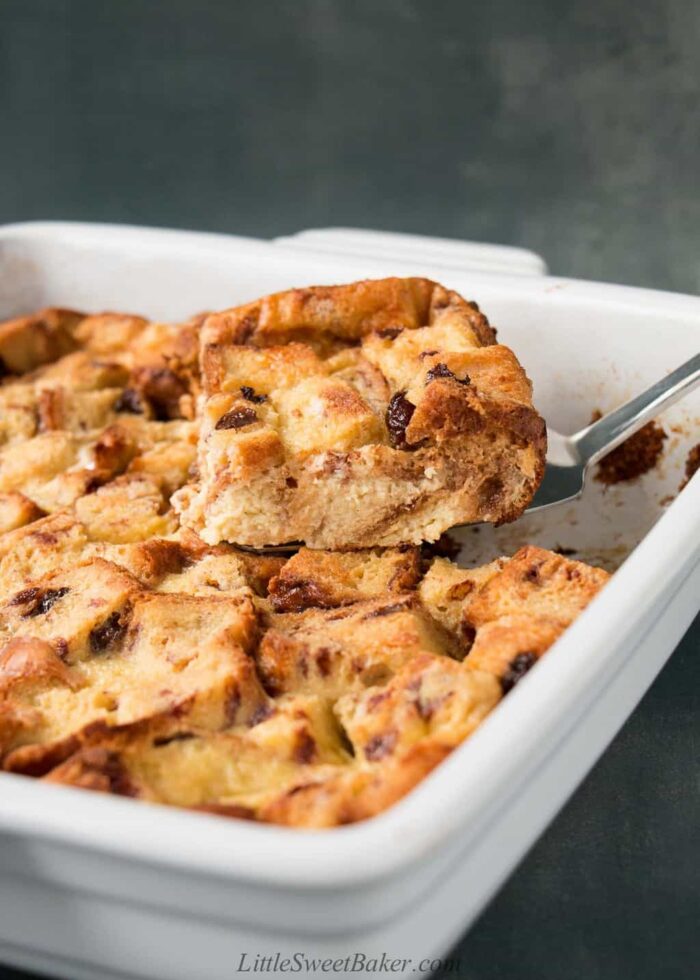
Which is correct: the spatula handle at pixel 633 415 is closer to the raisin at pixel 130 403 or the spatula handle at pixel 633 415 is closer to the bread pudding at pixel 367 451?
the bread pudding at pixel 367 451

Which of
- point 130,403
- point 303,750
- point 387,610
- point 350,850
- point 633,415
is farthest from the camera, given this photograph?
point 130,403

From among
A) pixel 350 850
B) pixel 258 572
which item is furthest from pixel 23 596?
pixel 350 850

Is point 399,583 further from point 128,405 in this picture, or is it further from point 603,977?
point 128,405

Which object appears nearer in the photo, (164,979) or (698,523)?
(164,979)

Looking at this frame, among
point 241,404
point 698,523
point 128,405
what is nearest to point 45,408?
point 128,405

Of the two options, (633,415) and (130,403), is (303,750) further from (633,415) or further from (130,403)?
(130,403)

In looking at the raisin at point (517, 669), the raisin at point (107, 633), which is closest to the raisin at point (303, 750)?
the raisin at point (517, 669)
